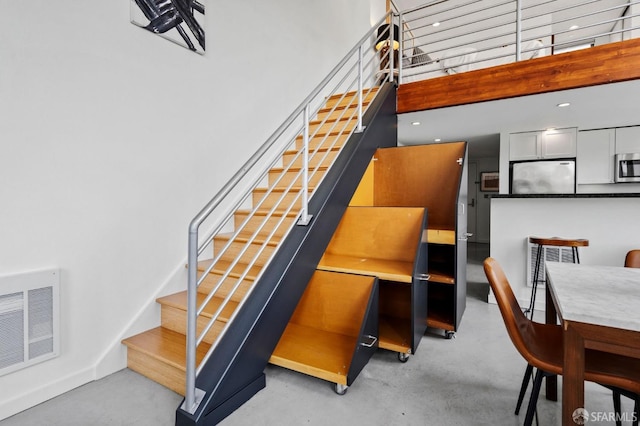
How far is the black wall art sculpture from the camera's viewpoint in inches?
84.5

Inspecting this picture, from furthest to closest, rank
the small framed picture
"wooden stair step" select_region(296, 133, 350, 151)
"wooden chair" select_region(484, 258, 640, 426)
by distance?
the small framed picture → "wooden stair step" select_region(296, 133, 350, 151) → "wooden chair" select_region(484, 258, 640, 426)

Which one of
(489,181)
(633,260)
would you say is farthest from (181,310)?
(489,181)

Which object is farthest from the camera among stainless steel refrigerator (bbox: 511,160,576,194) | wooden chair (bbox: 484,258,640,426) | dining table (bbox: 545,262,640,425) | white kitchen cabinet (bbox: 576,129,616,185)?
stainless steel refrigerator (bbox: 511,160,576,194)

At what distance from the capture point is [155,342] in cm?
202

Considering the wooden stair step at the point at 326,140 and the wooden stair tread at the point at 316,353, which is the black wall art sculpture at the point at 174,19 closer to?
the wooden stair step at the point at 326,140

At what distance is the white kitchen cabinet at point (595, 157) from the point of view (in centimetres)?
455

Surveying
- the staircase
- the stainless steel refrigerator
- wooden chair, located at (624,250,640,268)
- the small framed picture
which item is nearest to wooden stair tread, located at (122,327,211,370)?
the staircase

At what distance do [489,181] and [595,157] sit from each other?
10.8 ft

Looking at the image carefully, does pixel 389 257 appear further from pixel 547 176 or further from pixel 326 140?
pixel 547 176

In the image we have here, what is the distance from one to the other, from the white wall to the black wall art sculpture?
69 mm

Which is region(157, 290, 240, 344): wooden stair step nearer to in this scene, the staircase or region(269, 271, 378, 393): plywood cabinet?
the staircase

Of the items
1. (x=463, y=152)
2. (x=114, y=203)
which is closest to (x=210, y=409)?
(x=114, y=203)

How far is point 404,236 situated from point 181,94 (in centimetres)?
205

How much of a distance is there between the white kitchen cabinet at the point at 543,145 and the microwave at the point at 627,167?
570 millimetres
